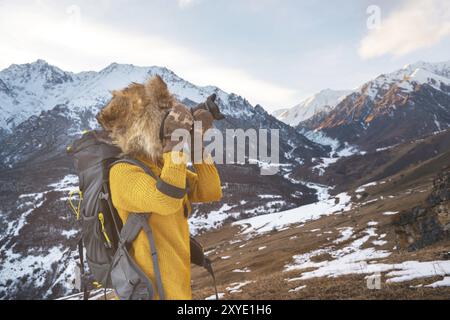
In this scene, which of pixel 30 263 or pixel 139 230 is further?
pixel 30 263

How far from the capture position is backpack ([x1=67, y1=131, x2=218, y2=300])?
3.16 meters

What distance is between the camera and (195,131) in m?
3.36

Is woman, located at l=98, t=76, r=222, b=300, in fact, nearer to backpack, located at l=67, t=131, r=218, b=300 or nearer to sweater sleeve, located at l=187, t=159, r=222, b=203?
backpack, located at l=67, t=131, r=218, b=300

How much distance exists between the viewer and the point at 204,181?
3.78 meters

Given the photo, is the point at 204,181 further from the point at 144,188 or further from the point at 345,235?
the point at 345,235

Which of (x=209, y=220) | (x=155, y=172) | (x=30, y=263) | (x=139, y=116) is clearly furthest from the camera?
(x=209, y=220)

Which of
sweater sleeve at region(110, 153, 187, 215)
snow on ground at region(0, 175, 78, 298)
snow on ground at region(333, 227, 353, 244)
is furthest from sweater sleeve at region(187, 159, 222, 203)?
snow on ground at region(0, 175, 78, 298)

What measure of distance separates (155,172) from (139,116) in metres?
0.57

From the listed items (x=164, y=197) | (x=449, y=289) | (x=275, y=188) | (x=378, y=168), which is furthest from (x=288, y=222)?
(x=378, y=168)

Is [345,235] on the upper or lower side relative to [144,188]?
lower

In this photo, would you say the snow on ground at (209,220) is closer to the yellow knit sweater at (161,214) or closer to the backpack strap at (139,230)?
the yellow knit sweater at (161,214)

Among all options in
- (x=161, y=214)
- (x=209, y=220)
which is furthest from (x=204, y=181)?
(x=209, y=220)
